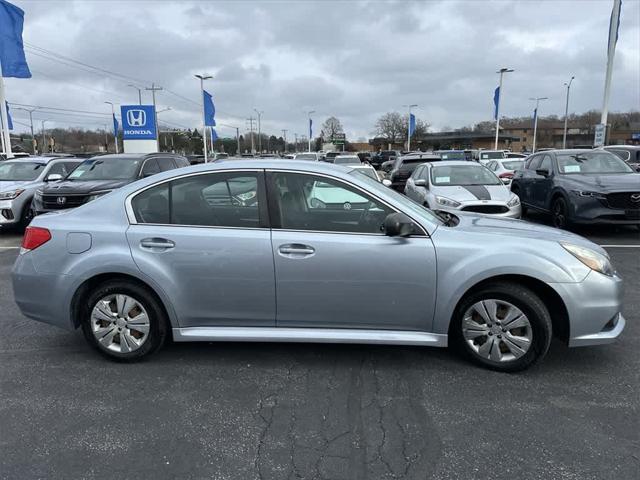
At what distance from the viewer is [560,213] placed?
946 cm

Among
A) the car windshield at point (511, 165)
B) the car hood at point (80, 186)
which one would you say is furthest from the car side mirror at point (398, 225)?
the car windshield at point (511, 165)

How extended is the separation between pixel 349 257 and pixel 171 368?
1.74 metres

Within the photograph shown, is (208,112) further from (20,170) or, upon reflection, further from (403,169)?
(20,170)

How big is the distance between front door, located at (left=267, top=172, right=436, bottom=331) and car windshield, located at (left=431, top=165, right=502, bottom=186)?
6495mm

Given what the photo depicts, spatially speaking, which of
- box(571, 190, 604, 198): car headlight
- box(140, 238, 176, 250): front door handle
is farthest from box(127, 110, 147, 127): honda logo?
box(140, 238, 176, 250): front door handle

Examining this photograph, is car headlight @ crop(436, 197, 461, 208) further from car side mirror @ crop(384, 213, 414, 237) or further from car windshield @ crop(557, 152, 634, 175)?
car side mirror @ crop(384, 213, 414, 237)

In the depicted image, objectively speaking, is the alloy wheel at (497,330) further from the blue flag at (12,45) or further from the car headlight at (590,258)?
the blue flag at (12,45)

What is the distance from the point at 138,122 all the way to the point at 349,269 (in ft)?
81.4

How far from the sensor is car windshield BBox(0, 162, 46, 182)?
440 inches

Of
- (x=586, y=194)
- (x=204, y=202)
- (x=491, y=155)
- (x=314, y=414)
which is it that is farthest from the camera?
(x=491, y=155)

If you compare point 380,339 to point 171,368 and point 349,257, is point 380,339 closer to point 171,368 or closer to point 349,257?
point 349,257

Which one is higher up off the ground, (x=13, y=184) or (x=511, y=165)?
(x=511, y=165)

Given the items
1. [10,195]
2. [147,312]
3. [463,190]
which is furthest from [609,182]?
[10,195]

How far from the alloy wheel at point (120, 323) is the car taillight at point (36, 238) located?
2.27 feet
